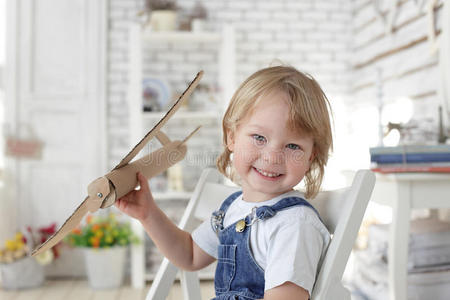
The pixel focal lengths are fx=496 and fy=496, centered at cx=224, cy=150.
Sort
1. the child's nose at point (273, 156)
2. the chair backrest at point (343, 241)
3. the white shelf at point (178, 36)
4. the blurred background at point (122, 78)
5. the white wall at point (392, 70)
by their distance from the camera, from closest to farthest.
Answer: the chair backrest at point (343, 241) → the child's nose at point (273, 156) → the white wall at point (392, 70) → the white shelf at point (178, 36) → the blurred background at point (122, 78)

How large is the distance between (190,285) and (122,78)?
3.05m

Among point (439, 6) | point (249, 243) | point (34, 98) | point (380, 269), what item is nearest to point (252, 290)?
point (249, 243)

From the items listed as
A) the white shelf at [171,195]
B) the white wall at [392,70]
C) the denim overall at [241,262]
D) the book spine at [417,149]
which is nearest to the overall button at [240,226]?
the denim overall at [241,262]

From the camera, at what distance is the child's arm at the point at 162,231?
102cm

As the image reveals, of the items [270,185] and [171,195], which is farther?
[171,195]

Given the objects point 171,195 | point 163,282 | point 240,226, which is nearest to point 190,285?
point 163,282

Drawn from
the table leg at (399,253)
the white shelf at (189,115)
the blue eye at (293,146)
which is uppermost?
the white shelf at (189,115)

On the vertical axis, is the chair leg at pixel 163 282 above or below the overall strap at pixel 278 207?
below

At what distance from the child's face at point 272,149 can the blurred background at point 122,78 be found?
280cm

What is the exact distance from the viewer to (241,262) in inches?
40.7

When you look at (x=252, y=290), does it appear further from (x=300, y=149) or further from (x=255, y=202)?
(x=300, y=149)

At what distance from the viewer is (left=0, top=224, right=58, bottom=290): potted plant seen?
3.62m

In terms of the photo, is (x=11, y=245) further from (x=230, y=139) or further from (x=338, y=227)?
(x=338, y=227)

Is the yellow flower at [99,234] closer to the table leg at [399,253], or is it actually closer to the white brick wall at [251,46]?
the white brick wall at [251,46]
